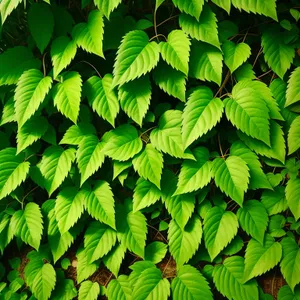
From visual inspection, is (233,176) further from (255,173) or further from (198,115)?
(198,115)

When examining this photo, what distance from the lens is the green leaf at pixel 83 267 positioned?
1.54m

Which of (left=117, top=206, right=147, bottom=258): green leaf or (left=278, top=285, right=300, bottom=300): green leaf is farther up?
(left=117, top=206, right=147, bottom=258): green leaf

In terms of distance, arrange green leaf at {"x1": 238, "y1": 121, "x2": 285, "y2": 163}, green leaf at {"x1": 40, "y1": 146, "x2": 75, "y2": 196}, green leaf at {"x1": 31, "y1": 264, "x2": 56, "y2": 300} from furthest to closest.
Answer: green leaf at {"x1": 31, "y1": 264, "x2": 56, "y2": 300}
green leaf at {"x1": 40, "y1": 146, "x2": 75, "y2": 196}
green leaf at {"x1": 238, "y1": 121, "x2": 285, "y2": 163}

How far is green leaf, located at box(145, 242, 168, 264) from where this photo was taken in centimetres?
149

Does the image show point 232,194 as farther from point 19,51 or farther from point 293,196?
point 19,51

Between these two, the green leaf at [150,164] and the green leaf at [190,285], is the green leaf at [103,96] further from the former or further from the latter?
the green leaf at [190,285]

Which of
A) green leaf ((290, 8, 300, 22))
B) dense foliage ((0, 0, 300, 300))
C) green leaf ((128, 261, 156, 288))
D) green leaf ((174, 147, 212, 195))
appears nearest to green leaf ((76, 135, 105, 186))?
dense foliage ((0, 0, 300, 300))

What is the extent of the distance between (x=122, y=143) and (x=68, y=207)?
1.33ft

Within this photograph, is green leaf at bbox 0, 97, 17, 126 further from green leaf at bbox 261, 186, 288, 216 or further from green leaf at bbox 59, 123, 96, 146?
green leaf at bbox 261, 186, 288, 216

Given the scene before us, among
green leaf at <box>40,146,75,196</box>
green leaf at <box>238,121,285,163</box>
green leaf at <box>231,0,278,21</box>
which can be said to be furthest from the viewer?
green leaf at <box>40,146,75,196</box>

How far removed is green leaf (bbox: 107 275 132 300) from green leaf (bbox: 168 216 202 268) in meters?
0.28

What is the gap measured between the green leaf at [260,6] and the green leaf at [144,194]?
33.1 inches

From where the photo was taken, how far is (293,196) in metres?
1.30

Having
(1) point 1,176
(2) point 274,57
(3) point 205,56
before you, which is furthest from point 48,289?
(2) point 274,57
